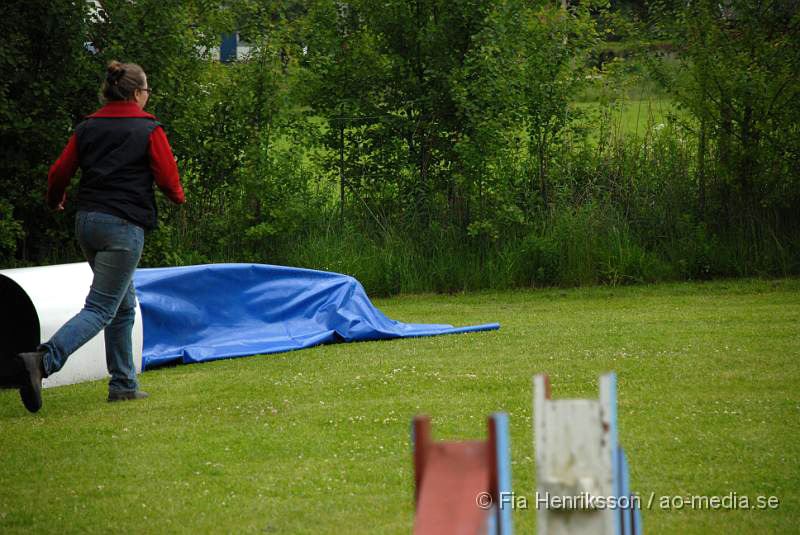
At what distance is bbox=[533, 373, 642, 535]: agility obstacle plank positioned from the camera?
7.10 feet

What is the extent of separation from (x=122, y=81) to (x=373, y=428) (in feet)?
8.14

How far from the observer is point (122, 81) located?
603 centimetres

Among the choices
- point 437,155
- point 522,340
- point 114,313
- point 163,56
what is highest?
point 163,56

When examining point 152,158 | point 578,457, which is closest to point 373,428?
point 152,158

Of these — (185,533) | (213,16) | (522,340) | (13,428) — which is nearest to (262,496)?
(185,533)

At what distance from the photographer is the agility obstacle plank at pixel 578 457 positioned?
2.16m

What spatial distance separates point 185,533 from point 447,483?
2.07 metres

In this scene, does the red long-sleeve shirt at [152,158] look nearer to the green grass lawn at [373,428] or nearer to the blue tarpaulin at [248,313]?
the green grass lawn at [373,428]

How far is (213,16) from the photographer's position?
11.9 metres

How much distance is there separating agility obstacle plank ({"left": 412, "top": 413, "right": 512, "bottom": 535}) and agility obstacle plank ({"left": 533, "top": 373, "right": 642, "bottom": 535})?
10cm

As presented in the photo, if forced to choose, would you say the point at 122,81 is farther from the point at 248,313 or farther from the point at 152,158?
the point at 248,313

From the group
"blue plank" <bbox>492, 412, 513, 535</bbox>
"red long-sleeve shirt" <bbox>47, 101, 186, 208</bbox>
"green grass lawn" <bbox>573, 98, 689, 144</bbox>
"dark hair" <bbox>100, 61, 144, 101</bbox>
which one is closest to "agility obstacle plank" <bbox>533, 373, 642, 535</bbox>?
"blue plank" <bbox>492, 412, 513, 535</bbox>

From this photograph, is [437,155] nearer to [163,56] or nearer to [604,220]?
[604,220]

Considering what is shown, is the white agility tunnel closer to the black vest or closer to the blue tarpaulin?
the blue tarpaulin
